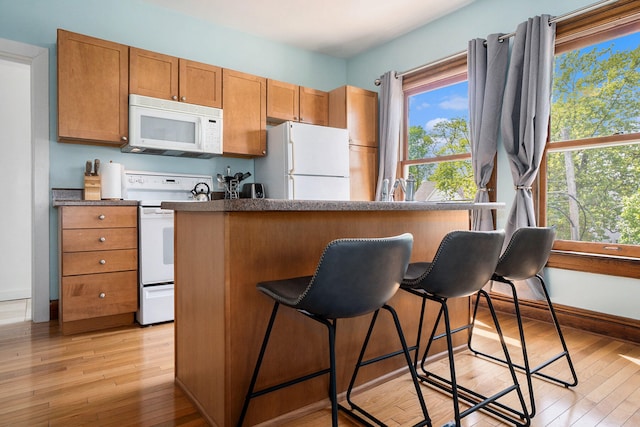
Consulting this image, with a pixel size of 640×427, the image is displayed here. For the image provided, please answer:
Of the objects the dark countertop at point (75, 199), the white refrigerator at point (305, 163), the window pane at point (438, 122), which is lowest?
the dark countertop at point (75, 199)

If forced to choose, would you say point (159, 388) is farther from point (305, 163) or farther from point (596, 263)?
point (596, 263)

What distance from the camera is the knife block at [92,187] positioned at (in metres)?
2.98

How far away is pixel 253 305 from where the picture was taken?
148 centimetres

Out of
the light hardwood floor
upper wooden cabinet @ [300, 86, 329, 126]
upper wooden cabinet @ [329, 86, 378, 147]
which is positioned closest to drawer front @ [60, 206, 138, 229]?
the light hardwood floor

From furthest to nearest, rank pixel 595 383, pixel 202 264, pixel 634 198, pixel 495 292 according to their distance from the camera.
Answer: pixel 495 292, pixel 634 198, pixel 595 383, pixel 202 264

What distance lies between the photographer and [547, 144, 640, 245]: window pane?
8.53 feet

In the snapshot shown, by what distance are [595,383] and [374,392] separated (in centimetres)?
114

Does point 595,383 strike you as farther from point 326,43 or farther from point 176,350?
point 326,43

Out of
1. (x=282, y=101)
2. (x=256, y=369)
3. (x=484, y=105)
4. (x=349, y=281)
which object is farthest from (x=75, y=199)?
(x=484, y=105)

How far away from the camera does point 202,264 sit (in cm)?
160

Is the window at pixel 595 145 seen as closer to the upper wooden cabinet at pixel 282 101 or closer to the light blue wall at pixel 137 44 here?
the upper wooden cabinet at pixel 282 101

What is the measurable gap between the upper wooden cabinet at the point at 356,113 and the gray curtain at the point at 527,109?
1.59 metres

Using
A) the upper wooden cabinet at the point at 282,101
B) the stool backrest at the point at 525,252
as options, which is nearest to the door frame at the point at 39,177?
the upper wooden cabinet at the point at 282,101

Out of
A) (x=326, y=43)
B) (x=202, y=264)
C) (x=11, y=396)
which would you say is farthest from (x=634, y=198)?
(x=11, y=396)
